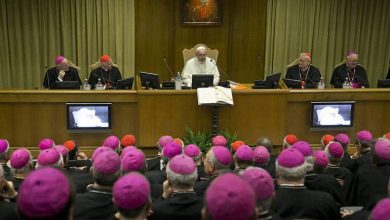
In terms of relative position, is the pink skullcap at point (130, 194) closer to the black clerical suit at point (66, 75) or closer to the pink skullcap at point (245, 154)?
the pink skullcap at point (245, 154)

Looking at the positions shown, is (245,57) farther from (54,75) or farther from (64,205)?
(64,205)

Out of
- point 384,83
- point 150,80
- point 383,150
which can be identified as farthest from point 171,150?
point 384,83

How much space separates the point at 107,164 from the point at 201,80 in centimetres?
406

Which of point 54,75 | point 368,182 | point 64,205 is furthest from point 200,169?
point 54,75

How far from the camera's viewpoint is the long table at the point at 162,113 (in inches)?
281

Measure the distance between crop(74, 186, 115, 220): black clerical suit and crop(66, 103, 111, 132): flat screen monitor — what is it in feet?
12.4

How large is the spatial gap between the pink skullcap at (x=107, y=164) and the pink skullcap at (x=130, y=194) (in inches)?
21.8

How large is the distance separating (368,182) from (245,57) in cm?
679

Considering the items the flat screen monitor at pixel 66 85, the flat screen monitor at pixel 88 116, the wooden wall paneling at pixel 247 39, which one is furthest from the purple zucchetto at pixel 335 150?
the wooden wall paneling at pixel 247 39

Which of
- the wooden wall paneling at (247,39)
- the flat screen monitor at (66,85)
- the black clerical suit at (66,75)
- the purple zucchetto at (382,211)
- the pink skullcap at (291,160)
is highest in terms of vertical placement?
the wooden wall paneling at (247,39)

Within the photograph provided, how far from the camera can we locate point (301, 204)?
11.6 feet

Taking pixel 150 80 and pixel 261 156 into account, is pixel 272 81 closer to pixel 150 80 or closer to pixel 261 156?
pixel 150 80

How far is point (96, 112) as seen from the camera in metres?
7.14

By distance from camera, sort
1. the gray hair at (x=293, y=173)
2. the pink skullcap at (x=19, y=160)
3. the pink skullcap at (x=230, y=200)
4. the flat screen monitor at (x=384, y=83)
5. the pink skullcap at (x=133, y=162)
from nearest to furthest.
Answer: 1. the pink skullcap at (x=230, y=200)
2. the gray hair at (x=293, y=173)
3. the pink skullcap at (x=133, y=162)
4. the pink skullcap at (x=19, y=160)
5. the flat screen monitor at (x=384, y=83)
